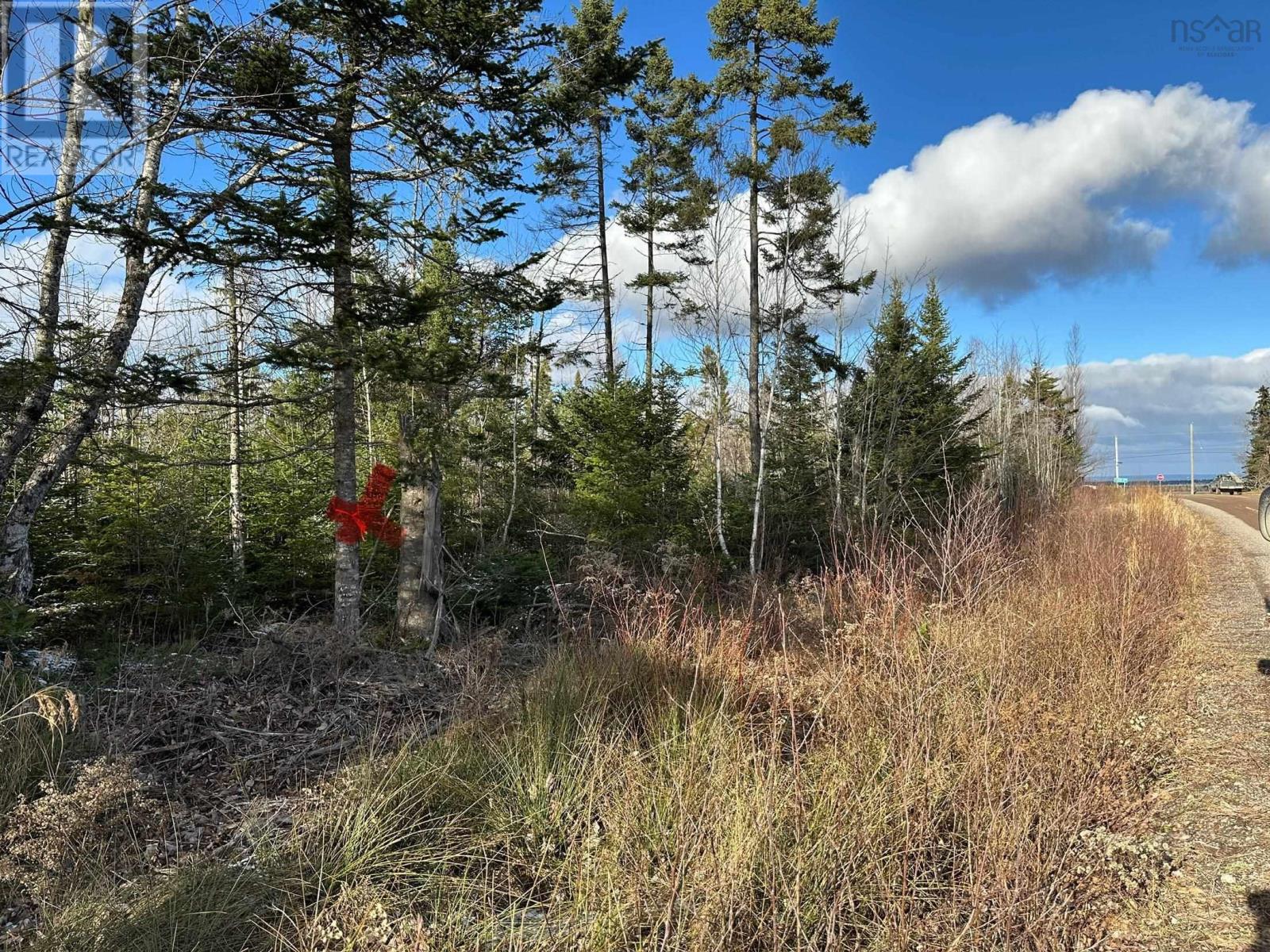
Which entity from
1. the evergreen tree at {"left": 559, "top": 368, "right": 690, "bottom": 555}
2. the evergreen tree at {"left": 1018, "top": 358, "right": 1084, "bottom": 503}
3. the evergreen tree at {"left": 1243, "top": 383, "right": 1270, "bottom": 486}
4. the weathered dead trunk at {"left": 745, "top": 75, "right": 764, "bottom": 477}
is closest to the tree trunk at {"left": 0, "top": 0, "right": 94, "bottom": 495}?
the evergreen tree at {"left": 559, "top": 368, "right": 690, "bottom": 555}

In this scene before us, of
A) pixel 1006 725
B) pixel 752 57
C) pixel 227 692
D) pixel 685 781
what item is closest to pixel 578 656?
pixel 685 781

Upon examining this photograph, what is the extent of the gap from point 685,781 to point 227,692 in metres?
4.35

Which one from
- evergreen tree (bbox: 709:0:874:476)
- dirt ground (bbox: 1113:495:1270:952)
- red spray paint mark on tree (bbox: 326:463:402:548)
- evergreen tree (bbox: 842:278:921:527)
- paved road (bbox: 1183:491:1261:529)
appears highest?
evergreen tree (bbox: 709:0:874:476)

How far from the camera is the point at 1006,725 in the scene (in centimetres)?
388

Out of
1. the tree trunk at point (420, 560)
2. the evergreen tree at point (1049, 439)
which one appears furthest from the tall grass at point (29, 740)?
the evergreen tree at point (1049, 439)

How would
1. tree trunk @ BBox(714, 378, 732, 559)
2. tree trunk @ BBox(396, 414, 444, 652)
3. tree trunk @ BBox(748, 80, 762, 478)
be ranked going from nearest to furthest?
tree trunk @ BBox(396, 414, 444, 652)
tree trunk @ BBox(748, 80, 762, 478)
tree trunk @ BBox(714, 378, 732, 559)

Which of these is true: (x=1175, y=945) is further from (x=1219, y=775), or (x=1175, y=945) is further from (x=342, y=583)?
(x=342, y=583)

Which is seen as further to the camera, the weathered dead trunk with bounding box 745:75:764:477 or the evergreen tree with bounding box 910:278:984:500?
the evergreen tree with bounding box 910:278:984:500

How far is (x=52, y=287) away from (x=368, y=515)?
12.7 feet

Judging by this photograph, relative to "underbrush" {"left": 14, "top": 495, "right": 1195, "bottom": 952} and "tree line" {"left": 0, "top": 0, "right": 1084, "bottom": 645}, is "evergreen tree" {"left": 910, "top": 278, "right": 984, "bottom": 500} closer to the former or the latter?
"tree line" {"left": 0, "top": 0, "right": 1084, "bottom": 645}

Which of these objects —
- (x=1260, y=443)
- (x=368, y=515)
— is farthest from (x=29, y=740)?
(x=1260, y=443)

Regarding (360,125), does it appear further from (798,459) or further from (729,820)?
(798,459)

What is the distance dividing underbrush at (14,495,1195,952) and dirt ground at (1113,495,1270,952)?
0.15m

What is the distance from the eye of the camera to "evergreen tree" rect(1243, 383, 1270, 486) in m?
40.1
